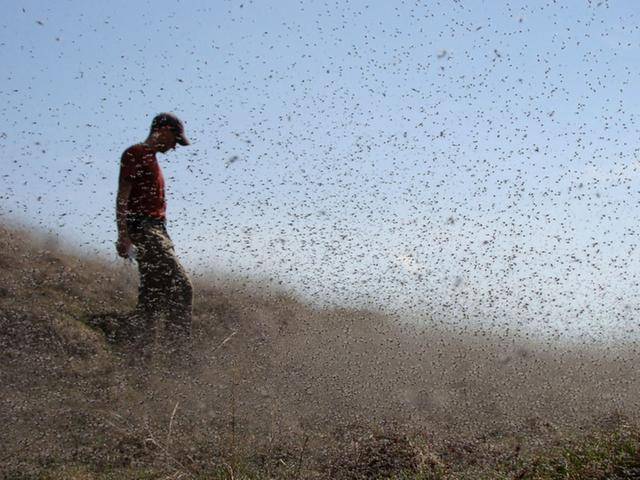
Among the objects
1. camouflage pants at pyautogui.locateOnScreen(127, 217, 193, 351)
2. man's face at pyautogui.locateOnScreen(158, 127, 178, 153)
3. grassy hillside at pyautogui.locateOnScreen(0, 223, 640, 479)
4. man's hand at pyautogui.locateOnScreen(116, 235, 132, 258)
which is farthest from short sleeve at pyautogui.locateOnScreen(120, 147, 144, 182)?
grassy hillside at pyautogui.locateOnScreen(0, 223, 640, 479)

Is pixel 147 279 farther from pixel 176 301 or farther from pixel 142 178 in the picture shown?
pixel 142 178

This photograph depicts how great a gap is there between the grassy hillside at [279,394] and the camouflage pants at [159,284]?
306 mm

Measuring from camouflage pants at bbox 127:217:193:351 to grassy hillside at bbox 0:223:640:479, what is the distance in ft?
1.00

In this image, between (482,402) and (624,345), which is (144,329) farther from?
(624,345)

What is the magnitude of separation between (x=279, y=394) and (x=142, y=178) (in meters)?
2.21

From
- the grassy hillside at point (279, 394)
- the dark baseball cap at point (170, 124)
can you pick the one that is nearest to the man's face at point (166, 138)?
the dark baseball cap at point (170, 124)

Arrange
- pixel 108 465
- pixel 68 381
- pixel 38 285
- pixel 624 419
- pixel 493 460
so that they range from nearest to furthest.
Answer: pixel 493 460, pixel 108 465, pixel 624 419, pixel 68 381, pixel 38 285

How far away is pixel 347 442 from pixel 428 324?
2543 mm

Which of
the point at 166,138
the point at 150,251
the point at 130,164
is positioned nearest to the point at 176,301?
the point at 150,251

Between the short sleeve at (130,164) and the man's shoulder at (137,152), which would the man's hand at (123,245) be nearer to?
the short sleeve at (130,164)

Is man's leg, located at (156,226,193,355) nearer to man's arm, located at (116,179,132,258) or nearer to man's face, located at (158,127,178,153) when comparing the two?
man's arm, located at (116,179,132,258)

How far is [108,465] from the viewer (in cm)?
460

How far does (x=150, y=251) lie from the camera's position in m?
6.62

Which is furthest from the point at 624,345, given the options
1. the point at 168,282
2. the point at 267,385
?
the point at 168,282
